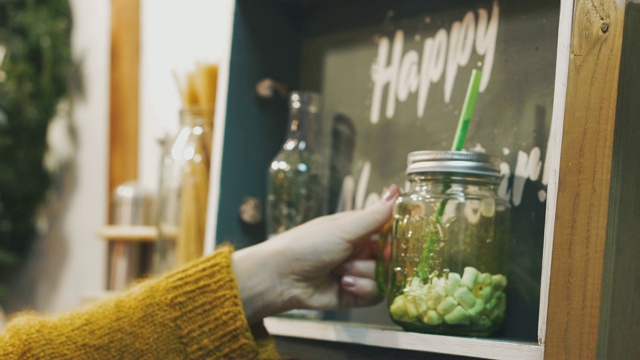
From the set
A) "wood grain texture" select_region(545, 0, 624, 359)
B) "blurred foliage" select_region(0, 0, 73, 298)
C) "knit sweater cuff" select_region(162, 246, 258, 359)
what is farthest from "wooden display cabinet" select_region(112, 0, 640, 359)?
"blurred foliage" select_region(0, 0, 73, 298)

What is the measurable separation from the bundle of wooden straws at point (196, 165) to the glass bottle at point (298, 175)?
0.49 ft

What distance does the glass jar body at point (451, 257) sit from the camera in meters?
0.88

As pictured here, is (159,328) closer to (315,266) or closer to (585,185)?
(315,266)

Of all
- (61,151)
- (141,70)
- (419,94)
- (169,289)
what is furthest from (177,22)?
(169,289)

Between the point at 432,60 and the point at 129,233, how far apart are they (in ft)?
2.47

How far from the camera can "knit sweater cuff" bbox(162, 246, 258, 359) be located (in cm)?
99

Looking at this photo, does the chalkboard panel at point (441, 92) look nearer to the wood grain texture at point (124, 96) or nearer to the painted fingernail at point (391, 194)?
the painted fingernail at point (391, 194)

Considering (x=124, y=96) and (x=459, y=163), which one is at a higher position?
(x=124, y=96)

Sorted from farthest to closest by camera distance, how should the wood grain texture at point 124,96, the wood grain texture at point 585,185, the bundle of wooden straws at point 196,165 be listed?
the wood grain texture at point 124,96, the bundle of wooden straws at point 196,165, the wood grain texture at point 585,185

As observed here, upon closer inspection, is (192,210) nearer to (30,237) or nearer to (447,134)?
(447,134)

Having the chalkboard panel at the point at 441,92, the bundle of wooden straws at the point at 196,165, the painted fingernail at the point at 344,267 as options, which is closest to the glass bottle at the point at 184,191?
the bundle of wooden straws at the point at 196,165

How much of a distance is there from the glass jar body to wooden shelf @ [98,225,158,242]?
740mm

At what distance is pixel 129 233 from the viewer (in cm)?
158

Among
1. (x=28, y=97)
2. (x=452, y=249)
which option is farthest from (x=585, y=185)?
(x=28, y=97)
